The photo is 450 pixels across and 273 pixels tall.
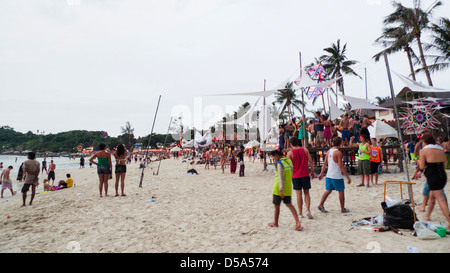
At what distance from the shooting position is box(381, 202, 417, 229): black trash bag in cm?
408

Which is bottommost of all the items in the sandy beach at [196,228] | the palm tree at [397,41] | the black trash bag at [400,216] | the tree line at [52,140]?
the sandy beach at [196,228]

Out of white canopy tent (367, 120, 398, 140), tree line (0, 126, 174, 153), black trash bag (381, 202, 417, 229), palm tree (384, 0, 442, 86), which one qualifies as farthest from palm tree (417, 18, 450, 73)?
tree line (0, 126, 174, 153)

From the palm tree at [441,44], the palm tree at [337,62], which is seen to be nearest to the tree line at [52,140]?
the palm tree at [337,62]

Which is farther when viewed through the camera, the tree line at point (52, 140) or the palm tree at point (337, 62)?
the tree line at point (52, 140)

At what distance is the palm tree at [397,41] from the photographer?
832 inches

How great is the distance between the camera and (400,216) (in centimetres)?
412

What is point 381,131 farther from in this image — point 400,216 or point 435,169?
point 400,216

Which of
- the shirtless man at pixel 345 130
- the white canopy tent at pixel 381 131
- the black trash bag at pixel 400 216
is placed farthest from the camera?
the white canopy tent at pixel 381 131

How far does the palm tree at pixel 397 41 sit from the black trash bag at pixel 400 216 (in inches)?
896

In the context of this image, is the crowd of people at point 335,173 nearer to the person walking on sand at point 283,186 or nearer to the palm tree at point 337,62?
the person walking on sand at point 283,186

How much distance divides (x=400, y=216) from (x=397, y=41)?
24036 mm

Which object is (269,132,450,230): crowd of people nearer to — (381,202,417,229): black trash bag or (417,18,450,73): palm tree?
(381,202,417,229): black trash bag

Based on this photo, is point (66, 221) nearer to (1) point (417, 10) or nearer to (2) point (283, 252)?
(2) point (283, 252)
